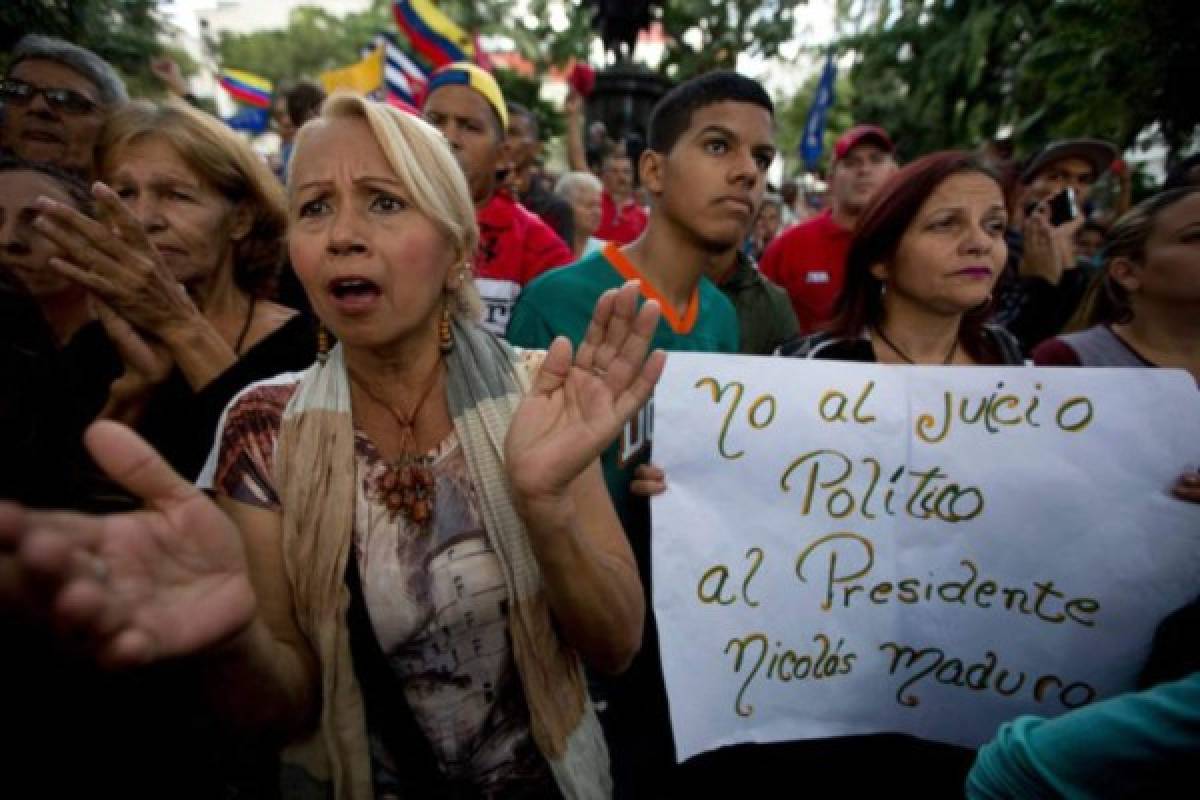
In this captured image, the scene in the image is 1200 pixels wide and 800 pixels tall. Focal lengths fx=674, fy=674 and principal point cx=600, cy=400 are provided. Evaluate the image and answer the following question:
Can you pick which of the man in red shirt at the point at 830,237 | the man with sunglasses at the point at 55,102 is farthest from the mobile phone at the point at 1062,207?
the man with sunglasses at the point at 55,102

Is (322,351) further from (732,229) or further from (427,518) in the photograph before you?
(732,229)

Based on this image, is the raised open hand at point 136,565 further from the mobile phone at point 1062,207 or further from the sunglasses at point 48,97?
the mobile phone at point 1062,207

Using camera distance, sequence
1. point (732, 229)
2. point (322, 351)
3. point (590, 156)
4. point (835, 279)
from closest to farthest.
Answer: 1. point (322, 351)
2. point (732, 229)
3. point (835, 279)
4. point (590, 156)

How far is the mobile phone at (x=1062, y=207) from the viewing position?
3953mm

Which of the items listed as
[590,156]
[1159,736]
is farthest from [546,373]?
[590,156]

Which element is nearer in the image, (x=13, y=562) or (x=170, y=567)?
(x=13, y=562)

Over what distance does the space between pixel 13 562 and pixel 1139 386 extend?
2.26m

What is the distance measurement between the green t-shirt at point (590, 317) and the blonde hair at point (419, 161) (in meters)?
0.67

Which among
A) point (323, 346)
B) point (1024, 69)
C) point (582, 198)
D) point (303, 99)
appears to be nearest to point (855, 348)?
point (323, 346)

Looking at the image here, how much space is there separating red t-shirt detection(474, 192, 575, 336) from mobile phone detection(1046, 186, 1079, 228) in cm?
293

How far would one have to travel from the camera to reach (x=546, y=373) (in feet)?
4.42

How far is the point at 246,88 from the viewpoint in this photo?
13891 mm

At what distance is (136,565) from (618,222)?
659 centimetres

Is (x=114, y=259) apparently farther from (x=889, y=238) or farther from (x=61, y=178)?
(x=889, y=238)
